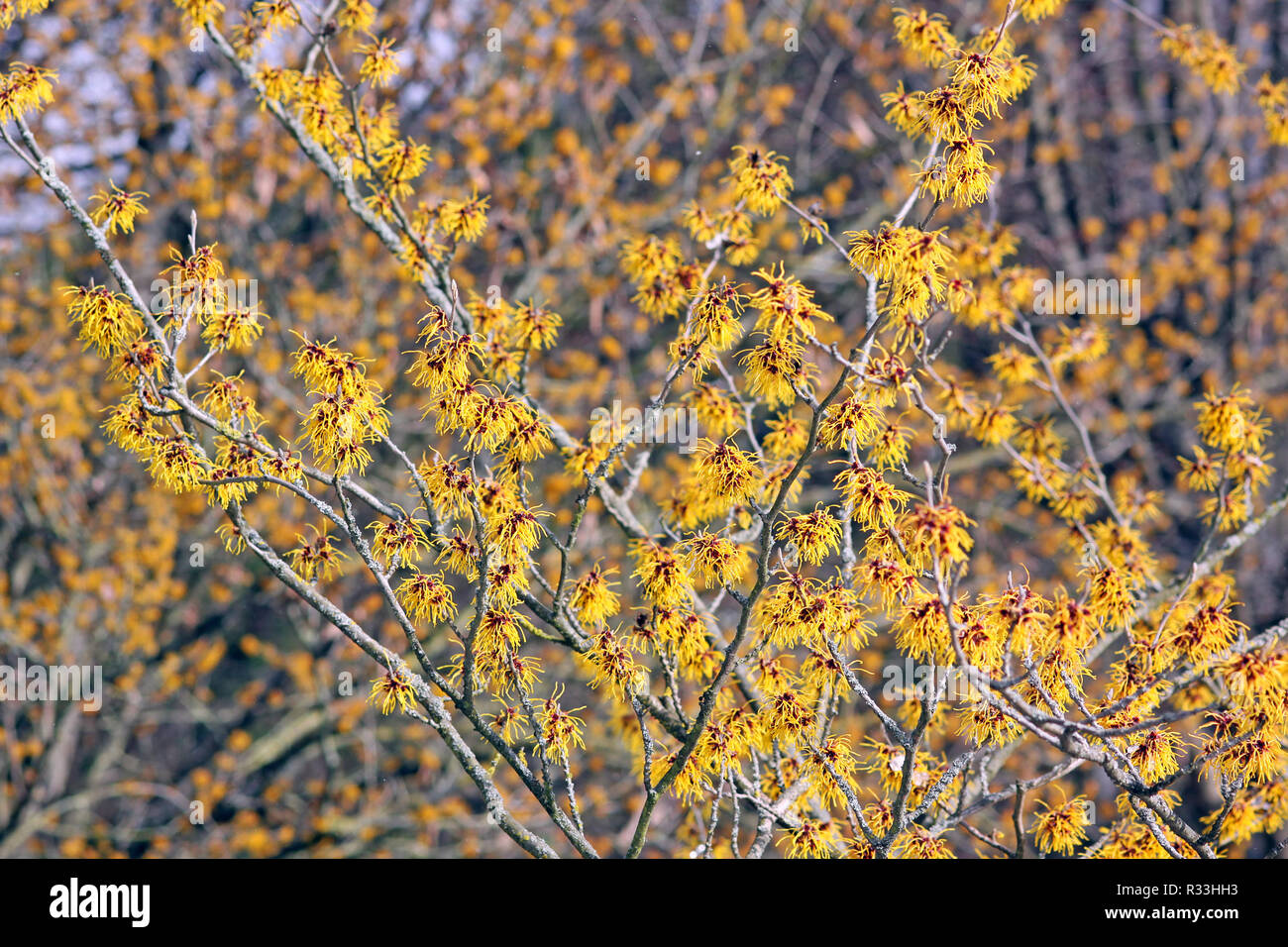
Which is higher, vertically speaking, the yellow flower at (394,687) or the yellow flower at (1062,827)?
the yellow flower at (394,687)

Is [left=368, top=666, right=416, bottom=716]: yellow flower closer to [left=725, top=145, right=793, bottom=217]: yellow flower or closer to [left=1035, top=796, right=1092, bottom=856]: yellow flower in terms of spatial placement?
[left=725, top=145, right=793, bottom=217]: yellow flower

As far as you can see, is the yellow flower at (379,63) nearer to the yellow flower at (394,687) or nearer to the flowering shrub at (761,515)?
the flowering shrub at (761,515)

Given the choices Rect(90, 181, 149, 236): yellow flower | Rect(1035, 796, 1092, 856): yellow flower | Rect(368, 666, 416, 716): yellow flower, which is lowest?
Rect(1035, 796, 1092, 856): yellow flower

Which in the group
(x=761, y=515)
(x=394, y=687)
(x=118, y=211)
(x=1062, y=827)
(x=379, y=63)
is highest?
(x=379, y=63)

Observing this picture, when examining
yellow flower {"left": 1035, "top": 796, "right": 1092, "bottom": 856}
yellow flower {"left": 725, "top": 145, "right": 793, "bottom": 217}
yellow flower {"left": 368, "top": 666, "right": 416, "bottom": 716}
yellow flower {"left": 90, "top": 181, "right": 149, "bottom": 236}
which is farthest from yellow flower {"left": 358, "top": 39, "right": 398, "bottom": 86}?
yellow flower {"left": 1035, "top": 796, "right": 1092, "bottom": 856}

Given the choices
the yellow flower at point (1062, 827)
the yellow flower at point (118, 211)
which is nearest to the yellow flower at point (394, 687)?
the yellow flower at point (118, 211)

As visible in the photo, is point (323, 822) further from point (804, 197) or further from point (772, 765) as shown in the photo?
point (804, 197)

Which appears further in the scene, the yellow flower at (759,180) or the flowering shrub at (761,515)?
the yellow flower at (759,180)

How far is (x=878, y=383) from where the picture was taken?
3355mm

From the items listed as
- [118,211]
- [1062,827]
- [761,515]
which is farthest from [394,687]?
[1062,827]

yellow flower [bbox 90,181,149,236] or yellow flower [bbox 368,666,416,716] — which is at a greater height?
yellow flower [bbox 90,181,149,236]

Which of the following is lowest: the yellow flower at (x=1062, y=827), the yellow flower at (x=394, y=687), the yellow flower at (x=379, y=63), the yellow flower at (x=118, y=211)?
the yellow flower at (x=1062, y=827)

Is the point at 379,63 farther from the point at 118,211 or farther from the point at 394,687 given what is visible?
the point at 394,687
